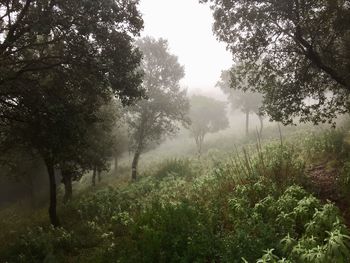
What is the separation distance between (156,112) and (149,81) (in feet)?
9.03

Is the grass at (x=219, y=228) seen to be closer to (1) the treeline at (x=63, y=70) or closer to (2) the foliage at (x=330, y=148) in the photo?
(2) the foliage at (x=330, y=148)

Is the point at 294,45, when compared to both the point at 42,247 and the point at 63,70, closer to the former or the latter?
the point at 63,70

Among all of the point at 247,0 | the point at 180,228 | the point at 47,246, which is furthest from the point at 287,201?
the point at 247,0

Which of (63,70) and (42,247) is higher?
(63,70)

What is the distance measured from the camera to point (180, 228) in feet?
30.2

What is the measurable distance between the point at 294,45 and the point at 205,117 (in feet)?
119

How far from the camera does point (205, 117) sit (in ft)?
167

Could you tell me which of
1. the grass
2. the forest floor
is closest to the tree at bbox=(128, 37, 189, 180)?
the grass

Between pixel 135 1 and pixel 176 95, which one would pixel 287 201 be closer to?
pixel 135 1

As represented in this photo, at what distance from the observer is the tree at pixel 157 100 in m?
29.2

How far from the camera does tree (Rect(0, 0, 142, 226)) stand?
11312mm

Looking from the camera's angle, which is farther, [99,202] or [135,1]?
[99,202]

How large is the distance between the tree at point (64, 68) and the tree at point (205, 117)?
36128 mm

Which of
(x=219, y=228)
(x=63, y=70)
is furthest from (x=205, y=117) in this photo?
(x=219, y=228)
